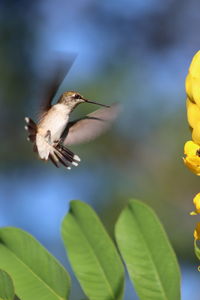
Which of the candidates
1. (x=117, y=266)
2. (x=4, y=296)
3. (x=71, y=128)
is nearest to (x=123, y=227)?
(x=117, y=266)

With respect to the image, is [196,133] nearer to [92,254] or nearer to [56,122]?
[92,254]

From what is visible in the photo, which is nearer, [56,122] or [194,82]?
[194,82]

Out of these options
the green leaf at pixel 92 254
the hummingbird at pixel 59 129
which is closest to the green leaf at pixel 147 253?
the green leaf at pixel 92 254

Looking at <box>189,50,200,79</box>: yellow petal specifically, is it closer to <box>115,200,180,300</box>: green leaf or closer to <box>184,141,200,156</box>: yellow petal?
<box>184,141,200,156</box>: yellow petal

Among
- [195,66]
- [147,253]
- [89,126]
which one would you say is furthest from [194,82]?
[89,126]

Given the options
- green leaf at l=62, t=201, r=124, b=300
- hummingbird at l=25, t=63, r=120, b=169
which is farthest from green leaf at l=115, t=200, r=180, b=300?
hummingbird at l=25, t=63, r=120, b=169

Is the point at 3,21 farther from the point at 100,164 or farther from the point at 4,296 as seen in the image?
the point at 4,296
